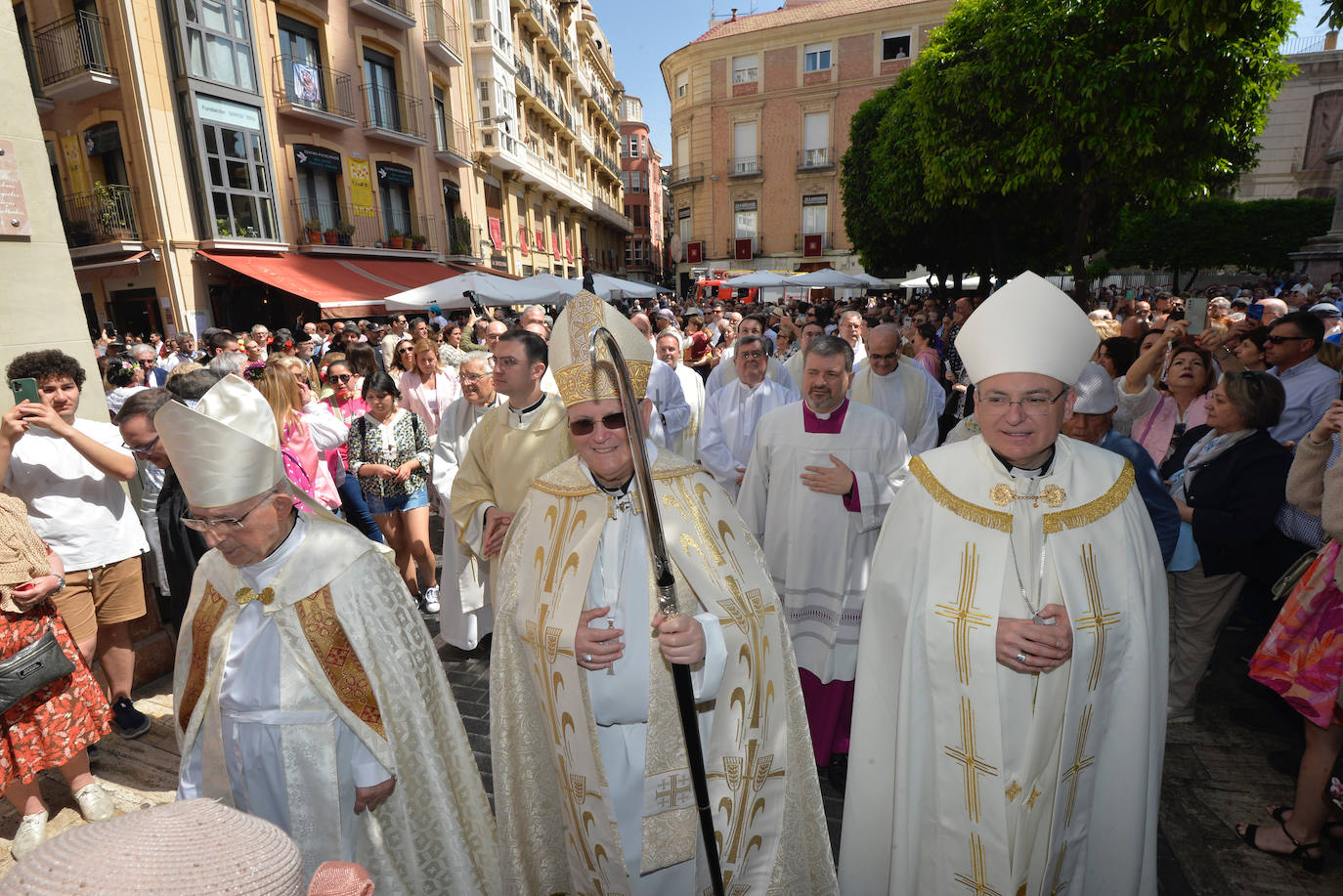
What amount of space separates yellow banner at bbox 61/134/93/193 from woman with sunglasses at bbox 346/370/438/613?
55.7 ft

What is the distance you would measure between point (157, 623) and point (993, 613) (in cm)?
546

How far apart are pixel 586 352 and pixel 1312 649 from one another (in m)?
3.23

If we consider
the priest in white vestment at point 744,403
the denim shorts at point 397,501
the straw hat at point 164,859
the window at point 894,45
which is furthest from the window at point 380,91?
the window at point 894,45

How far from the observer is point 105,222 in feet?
53.1

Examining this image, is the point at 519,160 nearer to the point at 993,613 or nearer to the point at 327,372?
the point at 327,372

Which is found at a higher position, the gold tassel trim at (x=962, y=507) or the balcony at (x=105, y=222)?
the balcony at (x=105, y=222)

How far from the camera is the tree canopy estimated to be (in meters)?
9.52

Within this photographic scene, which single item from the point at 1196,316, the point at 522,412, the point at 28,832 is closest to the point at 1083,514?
the point at 522,412

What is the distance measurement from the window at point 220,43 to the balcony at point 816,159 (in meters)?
28.8

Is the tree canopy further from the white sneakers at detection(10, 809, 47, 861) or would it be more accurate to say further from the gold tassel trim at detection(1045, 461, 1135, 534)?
the white sneakers at detection(10, 809, 47, 861)

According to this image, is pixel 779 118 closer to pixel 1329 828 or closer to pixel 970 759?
pixel 1329 828

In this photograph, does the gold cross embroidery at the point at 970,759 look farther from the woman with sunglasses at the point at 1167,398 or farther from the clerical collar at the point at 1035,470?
the woman with sunglasses at the point at 1167,398

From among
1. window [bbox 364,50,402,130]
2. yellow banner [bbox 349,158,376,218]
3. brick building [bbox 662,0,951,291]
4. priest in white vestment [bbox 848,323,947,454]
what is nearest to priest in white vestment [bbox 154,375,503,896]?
priest in white vestment [bbox 848,323,947,454]

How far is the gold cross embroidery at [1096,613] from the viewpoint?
220cm
